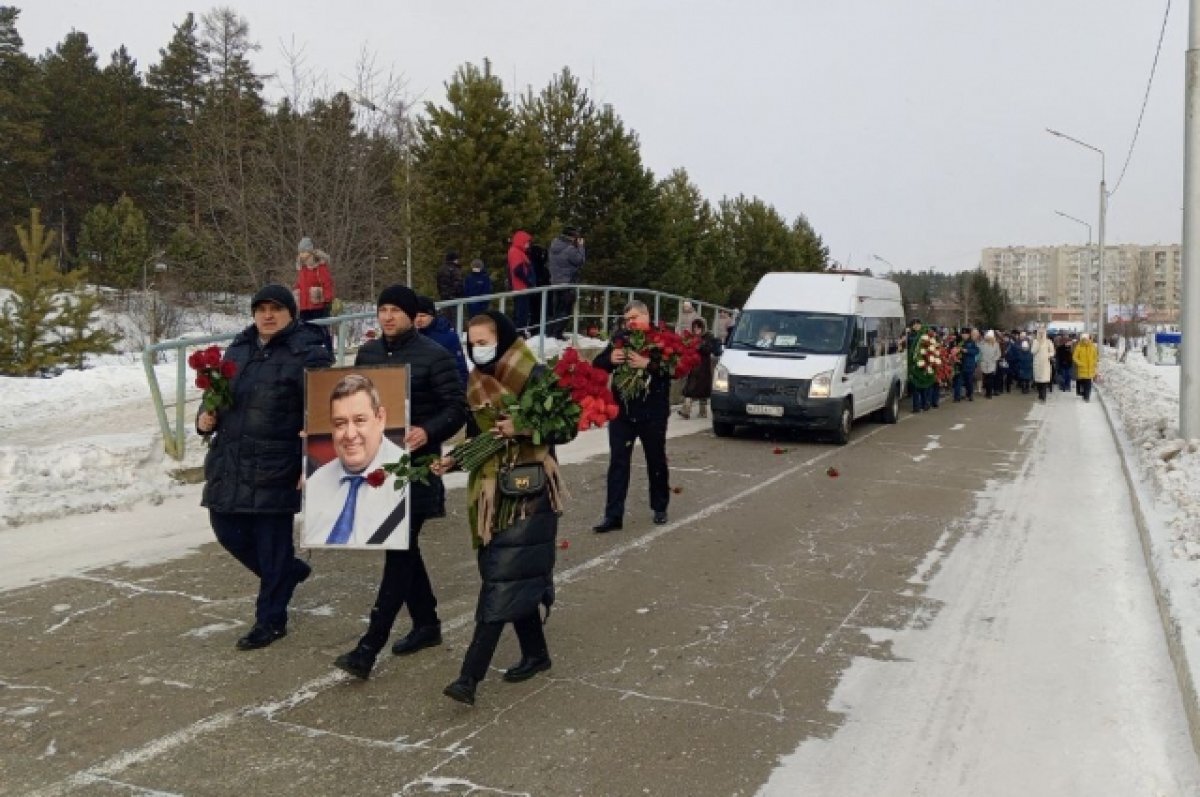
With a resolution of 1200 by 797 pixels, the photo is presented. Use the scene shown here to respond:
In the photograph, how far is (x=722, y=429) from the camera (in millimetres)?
16125

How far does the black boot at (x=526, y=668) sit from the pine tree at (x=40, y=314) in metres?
15.2

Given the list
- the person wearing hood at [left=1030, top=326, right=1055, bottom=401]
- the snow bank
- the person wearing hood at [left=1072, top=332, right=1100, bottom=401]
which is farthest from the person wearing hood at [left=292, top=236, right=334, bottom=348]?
the person wearing hood at [left=1072, top=332, right=1100, bottom=401]

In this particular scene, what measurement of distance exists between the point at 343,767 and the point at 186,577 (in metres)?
3.43

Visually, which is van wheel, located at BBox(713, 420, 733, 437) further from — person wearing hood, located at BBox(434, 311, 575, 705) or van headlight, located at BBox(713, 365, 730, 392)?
person wearing hood, located at BBox(434, 311, 575, 705)

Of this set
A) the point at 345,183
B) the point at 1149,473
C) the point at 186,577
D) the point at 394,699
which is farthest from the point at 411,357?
the point at 345,183

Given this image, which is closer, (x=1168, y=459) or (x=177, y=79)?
(x=1168, y=459)

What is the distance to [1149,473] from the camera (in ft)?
37.0

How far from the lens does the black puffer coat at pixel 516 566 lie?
472 centimetres

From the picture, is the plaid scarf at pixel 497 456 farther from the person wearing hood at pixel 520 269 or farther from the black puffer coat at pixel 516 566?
the person wearing hood at pixel 520 269

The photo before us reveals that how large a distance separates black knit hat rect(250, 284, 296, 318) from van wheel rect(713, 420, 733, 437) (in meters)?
10.9

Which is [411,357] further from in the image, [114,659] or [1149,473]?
[1149,473]

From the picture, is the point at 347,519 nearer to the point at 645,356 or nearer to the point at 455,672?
the point at 455,672

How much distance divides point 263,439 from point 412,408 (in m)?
0.84

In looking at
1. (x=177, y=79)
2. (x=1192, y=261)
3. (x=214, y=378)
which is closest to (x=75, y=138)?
(x=177, y=79)
